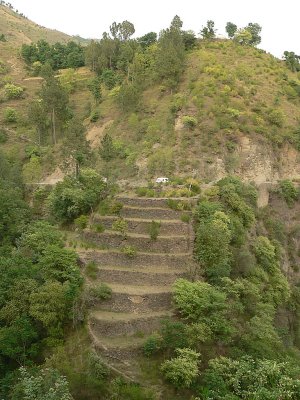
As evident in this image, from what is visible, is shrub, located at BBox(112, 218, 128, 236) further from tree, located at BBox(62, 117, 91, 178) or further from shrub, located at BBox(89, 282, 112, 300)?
tree, located at BBox(62, 117, 91, 178)

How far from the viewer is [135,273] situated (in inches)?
825

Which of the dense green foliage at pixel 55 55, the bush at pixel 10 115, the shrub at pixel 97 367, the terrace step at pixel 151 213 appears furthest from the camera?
the dense green foliage at pixel 55 55

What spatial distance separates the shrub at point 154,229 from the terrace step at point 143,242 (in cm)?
28

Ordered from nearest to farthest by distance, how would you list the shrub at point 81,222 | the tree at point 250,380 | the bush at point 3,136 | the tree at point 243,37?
the tree at point 250,380
the shrub at point 81,222
the bush at point 3,136
the tree at point 243,37

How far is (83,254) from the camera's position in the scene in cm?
2166

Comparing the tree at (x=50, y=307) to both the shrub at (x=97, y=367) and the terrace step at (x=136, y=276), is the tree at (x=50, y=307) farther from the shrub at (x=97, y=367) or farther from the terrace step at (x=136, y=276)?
the terrace step at (x=136, y=276)

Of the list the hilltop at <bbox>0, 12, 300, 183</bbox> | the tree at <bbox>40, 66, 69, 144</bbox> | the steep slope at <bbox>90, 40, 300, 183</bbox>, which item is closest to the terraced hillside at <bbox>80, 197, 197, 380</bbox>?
the hilltop at <bbox>0, 12, 300, 183</bbox>

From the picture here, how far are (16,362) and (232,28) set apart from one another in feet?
139

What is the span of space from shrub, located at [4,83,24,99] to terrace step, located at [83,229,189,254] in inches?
1215

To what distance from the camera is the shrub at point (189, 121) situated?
33.8 m

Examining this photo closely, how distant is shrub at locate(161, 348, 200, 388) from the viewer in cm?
1573

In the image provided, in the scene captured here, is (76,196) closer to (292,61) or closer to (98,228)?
(98,228)

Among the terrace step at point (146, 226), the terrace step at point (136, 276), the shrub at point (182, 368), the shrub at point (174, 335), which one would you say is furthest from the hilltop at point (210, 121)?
the shrub at point (182, 368)

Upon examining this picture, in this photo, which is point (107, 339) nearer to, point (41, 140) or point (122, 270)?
point (122, 270)
